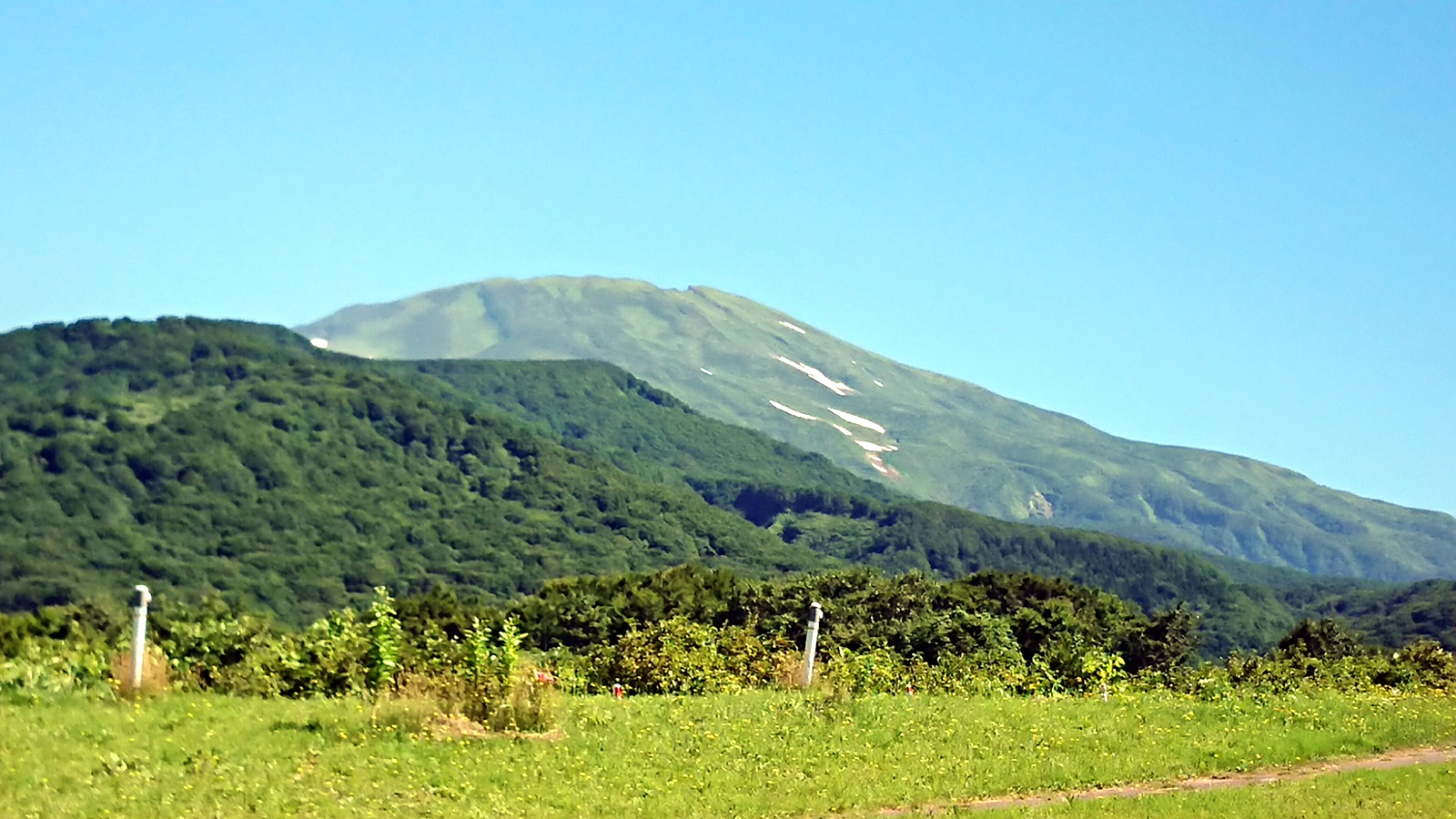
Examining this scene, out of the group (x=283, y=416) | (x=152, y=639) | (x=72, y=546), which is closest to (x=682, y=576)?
(x=152, y=639)

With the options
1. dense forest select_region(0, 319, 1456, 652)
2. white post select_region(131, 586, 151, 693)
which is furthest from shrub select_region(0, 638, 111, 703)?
dense forest select_region(0, 319, 1456, 652)

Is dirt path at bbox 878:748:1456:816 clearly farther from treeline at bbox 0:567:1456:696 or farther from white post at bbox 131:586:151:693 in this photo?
white post at bbox 131:586:151:693

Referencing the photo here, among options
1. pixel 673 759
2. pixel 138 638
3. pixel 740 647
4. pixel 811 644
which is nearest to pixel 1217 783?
pixel 673 759

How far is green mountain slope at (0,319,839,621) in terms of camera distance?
127444 millimetres

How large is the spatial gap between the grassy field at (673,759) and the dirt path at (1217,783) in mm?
202

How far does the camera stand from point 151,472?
5679 inches

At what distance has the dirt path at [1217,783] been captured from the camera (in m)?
12.4

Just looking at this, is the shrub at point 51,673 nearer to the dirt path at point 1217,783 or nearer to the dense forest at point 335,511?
the dirt path at point 1217,783

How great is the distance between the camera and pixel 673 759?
13242 millimetres

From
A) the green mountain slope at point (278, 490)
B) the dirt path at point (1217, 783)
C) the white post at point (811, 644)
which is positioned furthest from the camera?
the green mountain slope at point (278, 490)

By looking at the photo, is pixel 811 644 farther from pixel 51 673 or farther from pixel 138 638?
pixel 51 673

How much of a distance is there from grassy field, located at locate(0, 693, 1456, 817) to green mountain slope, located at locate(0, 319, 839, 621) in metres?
104

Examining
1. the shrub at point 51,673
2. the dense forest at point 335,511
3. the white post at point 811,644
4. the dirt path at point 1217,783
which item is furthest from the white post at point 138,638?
the dense forest at point 335,511

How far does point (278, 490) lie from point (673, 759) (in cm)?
14182
